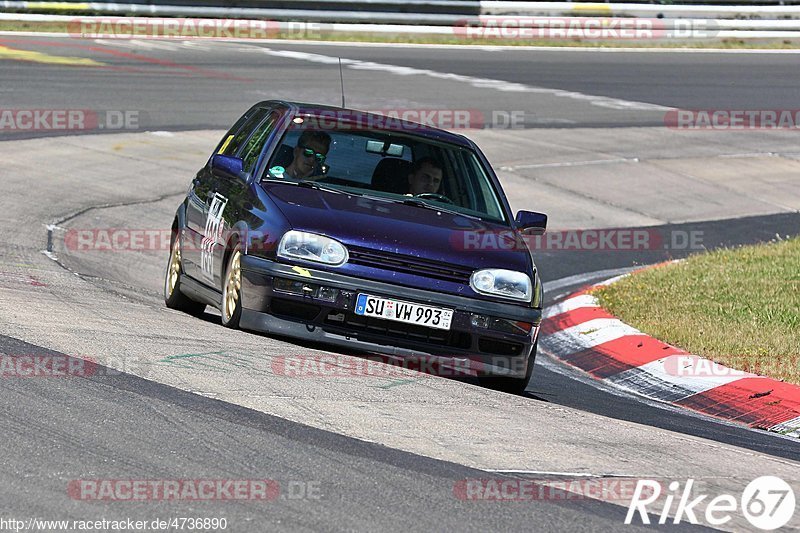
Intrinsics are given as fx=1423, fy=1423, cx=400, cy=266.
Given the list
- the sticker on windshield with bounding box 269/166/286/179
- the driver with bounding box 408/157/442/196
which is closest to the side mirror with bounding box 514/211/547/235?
the driver with bounding box 408/157/442/196

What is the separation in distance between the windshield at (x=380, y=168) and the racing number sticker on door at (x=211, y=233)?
1.31ft

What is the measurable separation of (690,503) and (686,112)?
1995cm

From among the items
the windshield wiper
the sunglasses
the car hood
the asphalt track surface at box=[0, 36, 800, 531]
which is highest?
the sunglasses

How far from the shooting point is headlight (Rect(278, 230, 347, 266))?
302 inches

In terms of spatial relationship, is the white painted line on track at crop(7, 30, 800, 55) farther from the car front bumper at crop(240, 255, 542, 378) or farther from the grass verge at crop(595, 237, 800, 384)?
the car front bumper at crop(240, 255, 542, 378)

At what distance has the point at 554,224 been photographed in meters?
15.7

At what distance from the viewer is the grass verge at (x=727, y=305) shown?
9445mm

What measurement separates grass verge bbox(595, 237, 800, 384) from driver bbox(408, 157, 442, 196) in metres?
2.23

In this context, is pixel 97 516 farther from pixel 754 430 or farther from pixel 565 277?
pixel 565 277

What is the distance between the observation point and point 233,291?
8.09 metres

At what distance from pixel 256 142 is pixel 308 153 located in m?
0.56

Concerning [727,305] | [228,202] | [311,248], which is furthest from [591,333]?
[311,248]

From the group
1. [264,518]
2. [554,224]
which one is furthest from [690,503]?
[554,224]

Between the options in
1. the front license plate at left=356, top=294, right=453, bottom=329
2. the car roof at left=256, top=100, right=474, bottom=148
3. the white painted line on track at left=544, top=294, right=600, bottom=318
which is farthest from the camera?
the white painted line on track at left=544, top=294, right=600, bottom=318
